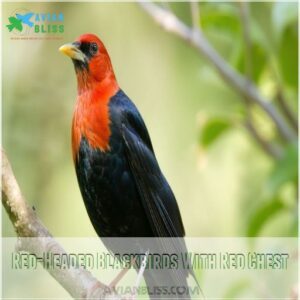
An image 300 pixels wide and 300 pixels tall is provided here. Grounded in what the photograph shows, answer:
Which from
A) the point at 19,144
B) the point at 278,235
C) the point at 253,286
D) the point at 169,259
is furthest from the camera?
the point at 278,235

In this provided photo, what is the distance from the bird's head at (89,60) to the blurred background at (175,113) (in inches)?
30.5

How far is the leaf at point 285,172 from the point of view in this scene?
396 centimetres

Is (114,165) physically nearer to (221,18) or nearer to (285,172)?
(285,172)

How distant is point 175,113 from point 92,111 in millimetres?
2095

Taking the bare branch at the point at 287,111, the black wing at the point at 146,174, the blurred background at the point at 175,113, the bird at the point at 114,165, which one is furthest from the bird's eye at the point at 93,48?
the bare branch at the point at 287,111

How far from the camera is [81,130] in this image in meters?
3.16

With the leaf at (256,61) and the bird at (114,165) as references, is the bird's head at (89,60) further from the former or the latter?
the leaf at (256,61)

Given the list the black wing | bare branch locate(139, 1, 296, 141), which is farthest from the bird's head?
bare branch locate(139, 1, 296, 141)

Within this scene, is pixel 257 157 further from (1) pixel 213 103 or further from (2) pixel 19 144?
(2) pixel 19 144

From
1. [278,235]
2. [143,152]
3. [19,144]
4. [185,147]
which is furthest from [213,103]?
[143,152]

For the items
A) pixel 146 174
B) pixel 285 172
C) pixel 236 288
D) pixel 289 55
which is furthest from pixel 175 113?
pixel 146 174

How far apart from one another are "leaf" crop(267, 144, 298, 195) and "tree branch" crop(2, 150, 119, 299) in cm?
137

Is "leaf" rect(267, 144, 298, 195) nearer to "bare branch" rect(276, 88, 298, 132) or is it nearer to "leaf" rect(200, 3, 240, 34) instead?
"bare branch" rect(276, 88, 298, 132)

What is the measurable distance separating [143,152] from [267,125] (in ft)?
6.99
